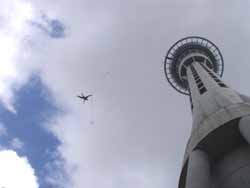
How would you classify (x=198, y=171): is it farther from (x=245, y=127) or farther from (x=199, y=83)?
(x=199, y=83)

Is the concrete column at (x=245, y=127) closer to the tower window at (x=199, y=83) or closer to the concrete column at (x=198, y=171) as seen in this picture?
the concrete column at (x=198, y=171)

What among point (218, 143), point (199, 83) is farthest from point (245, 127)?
point (199, 83)

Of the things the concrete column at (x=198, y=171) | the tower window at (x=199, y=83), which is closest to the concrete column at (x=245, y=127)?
the concrete column at (x=198, y=171)

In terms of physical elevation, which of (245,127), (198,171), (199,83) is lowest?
(198,171)

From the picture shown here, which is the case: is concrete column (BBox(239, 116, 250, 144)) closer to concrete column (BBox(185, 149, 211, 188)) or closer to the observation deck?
concrete column (BBox(185, 149, 211, 188))

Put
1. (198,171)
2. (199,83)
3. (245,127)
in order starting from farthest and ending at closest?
(199,83) → (245,127) → (198,171)

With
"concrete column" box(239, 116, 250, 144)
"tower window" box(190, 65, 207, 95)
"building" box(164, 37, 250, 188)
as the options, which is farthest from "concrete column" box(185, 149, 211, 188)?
"tower window" box(190, 65, 207, 95)
